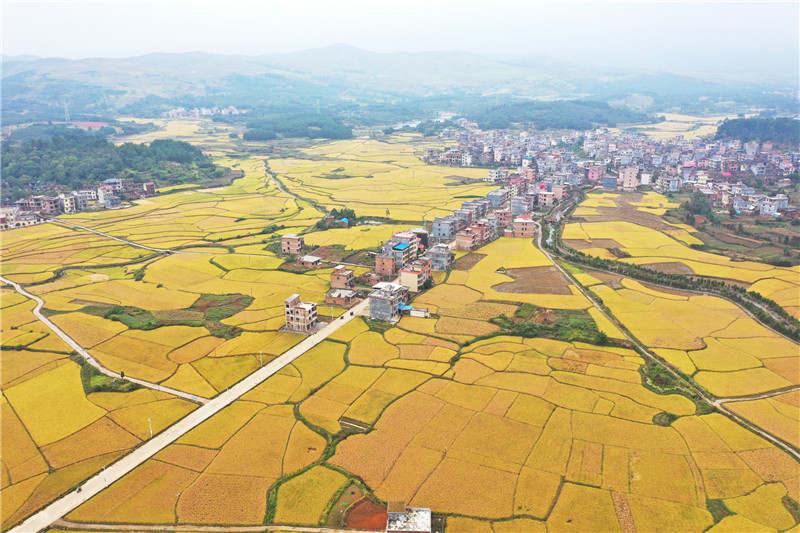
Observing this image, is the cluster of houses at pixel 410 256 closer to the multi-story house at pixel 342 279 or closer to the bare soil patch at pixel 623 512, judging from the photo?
the multi-story house at pixel 342 279

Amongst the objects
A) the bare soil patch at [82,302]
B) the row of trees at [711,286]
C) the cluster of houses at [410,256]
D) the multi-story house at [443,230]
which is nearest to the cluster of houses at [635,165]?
the cluster of houses at [410,256]

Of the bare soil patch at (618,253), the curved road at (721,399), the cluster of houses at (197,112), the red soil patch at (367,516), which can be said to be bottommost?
the red soil patch at (367,516)

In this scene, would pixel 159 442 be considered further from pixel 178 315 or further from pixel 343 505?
pixel 178 315

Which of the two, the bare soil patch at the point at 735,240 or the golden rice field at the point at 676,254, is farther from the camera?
the bare soil patch at the point at 735,240

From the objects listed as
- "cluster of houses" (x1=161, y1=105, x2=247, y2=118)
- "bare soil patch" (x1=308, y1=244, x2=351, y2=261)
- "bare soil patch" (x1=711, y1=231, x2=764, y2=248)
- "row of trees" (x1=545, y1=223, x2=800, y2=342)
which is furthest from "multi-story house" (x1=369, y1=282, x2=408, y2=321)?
"cluster of houses" (x1=161, y1=105, x2=247, y2=118)

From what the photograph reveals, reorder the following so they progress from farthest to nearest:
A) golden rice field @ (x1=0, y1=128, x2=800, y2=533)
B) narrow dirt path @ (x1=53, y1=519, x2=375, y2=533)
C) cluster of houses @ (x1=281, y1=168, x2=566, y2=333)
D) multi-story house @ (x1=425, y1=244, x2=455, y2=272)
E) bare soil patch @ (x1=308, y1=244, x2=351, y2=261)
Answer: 1. bare soil patch @ (x1=308, y1=244, x2=351, y2=261)
2. multi-story house @ (x1=425, y1=244, x2=455, y2=272)
3. cluster of houses @ (x1=281, y1=168, x2=566, y2=333)
4. golden rice field @ (x1=0, y1=128, x2=800, y2=533)
5. narrow dirt path @ (x1=53, y1=519, x2=375, y2=533)

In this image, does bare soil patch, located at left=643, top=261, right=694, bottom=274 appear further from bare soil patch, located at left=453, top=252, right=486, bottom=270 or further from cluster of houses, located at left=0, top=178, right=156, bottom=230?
cluster of houses, located at left=0, top=178, right=156, bottom=230

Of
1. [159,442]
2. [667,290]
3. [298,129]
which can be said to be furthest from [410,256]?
[298,129]
